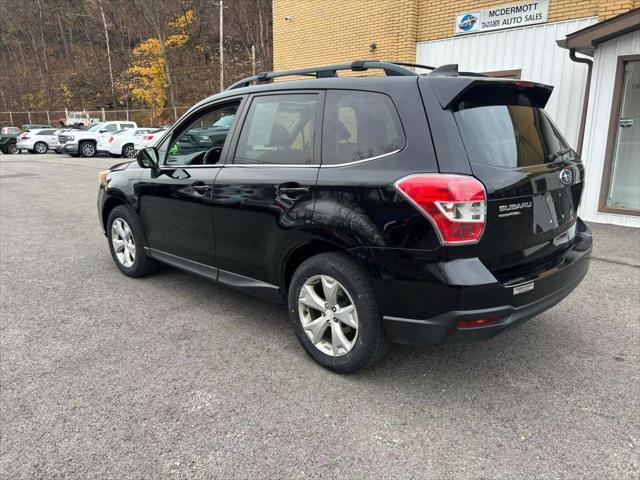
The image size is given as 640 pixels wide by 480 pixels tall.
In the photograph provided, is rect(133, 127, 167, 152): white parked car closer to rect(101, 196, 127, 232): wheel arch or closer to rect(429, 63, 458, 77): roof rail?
rect(101, 196, 127, 232): wheel arch

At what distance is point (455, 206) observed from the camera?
2.44m

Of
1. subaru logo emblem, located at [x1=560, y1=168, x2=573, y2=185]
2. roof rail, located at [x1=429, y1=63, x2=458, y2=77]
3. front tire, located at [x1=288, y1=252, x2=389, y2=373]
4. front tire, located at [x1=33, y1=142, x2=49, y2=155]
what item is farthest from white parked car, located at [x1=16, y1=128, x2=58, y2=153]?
subaru logo emblem, located at [x1=560, y1=168, x2=573, y2=185]

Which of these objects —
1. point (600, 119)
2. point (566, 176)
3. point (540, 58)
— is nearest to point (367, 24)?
point (540, 58)

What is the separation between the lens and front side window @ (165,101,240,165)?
12.5 ft

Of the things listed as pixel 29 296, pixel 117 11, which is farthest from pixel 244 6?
pixel 29 296

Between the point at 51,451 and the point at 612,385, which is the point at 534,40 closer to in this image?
the point at 612,385

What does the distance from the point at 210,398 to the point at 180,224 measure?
1.73 meters

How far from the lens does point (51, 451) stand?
7.84 ft

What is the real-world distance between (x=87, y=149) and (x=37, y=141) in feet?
22.2

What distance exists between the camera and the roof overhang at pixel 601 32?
6691 millimetres

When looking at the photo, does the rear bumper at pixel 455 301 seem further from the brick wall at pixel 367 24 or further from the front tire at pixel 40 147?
the front tire at pixel 40 147

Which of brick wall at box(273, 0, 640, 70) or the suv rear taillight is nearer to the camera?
the suv rear taillight

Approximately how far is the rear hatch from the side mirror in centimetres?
271

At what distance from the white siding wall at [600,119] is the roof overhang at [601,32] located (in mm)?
197
